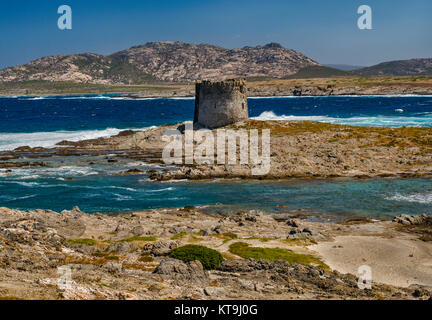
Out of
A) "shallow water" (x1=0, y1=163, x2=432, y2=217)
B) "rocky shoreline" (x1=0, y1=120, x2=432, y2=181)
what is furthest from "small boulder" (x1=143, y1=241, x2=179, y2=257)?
"rocky shoreline" (x1=0, y1=120, x2=432, y2=181)

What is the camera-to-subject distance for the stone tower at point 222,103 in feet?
200

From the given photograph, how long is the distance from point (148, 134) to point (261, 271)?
51329mm

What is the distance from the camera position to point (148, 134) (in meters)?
66.6

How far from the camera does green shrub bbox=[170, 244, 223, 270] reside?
17984 millimetres

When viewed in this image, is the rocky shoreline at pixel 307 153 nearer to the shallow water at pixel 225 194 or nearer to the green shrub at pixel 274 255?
the shallow water at pixel 225 194

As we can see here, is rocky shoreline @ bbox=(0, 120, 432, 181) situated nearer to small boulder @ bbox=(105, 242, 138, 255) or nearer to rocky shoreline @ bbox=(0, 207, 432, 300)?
rocky shoreline @ bbox=(0, 207, 432, 300)

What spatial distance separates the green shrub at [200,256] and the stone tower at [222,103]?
142 ft

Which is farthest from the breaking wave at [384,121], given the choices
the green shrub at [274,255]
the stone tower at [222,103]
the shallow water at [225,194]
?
the green shrub at [274,255]

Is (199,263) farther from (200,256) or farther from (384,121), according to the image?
(384,121)

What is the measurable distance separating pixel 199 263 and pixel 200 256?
116 centimetres

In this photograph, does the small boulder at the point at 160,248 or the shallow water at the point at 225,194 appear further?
the shallow water at the point at 225,194

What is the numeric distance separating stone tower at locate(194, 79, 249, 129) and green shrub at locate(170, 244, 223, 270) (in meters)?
43.4
